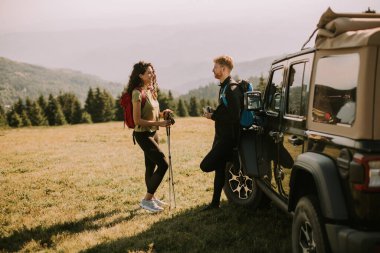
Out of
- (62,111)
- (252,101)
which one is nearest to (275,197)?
(252,101)

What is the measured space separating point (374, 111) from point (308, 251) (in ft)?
5.34

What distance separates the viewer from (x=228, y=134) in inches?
240

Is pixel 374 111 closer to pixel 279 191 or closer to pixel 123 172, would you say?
pixel 279 191

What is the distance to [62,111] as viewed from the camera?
75.1m

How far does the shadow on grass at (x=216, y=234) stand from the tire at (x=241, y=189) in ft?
0.58

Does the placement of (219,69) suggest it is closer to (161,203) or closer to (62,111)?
(161,203)

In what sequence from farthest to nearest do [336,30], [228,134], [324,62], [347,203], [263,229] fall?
[228,134] < [263,229] < [324,62] < [336,30] < [347,203]

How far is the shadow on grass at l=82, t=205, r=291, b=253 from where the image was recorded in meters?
5.19

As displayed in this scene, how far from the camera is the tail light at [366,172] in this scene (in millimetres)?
2775

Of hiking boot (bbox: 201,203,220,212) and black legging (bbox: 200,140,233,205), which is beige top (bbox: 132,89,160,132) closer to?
black legging (bbox: 200,140,233,205)

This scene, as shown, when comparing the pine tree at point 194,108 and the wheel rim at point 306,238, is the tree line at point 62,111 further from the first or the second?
the wheel rim at point 306,238

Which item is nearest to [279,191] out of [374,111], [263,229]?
[263,229]

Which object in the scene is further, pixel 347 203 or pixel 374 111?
pixel 347 203

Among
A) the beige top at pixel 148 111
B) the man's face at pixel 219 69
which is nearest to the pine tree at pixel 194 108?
the beige top at pixel 148 111
